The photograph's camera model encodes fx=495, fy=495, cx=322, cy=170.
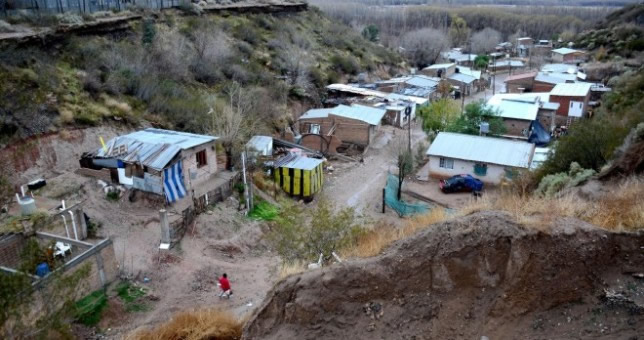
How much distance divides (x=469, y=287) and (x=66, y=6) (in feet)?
124

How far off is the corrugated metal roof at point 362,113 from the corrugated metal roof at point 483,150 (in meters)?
6.48

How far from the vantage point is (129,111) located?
2575cm

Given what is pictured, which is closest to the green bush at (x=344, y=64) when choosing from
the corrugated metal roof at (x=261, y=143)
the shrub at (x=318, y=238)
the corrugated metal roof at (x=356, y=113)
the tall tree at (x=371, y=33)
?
the corrugated metal roof at (x=356, y=113)

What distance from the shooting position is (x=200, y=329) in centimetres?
888

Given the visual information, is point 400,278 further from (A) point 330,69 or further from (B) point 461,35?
(B) point 461,35

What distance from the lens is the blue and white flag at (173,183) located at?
19016 millimetres

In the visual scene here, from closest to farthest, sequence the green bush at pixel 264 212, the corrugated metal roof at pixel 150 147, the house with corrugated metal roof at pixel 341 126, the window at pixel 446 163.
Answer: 1. the corrugated metal roof at pixel 150 147
2. the green bush at pixel 264 212
3. the window at pixel 446 163
4. the house with corrugated metal roof at pixel 341 126

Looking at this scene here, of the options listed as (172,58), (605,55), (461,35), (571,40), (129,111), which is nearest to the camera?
(129,111)

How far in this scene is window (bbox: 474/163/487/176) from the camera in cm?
2512

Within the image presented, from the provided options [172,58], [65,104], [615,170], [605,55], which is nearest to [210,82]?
[172,58]

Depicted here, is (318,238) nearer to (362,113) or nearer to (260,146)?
(260,146)

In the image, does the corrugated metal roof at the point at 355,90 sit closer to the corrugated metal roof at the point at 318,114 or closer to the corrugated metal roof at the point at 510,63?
the corrugated metal roof at the point at 318,114

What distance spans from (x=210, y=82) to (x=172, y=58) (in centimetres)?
306

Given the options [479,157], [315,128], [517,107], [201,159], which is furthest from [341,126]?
[201,159]
